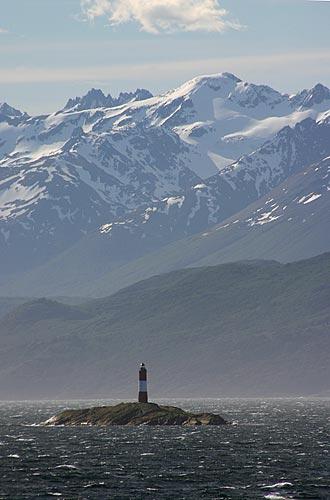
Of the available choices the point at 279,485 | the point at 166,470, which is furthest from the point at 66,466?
the point at 279,485

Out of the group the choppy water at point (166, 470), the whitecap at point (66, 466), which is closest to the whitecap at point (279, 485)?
the choppy water at point (166, 470)

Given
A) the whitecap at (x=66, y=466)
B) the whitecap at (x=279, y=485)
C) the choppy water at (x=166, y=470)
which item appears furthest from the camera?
the whitecap at (x=66, y=466)

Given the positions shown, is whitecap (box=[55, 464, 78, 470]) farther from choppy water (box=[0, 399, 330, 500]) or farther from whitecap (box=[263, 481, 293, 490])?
whitecap (box=[263, 481, 293, 490])

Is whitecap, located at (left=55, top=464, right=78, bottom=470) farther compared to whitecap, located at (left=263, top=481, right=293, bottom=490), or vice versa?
whitecap, located at (left=55, top=464, right=78, bottom=470)

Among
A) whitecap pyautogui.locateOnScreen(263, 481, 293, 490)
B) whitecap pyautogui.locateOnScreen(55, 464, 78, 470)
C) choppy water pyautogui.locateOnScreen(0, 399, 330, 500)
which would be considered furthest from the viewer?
whitecap pyautogui.locateOnScreen(55, 464, 78, 470)

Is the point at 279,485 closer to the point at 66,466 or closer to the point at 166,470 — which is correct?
the point at 166,470

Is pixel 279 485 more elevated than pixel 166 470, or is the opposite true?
pixel 166 470

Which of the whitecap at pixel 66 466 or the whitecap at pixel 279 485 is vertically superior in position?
the whitecap at pixel 66 466

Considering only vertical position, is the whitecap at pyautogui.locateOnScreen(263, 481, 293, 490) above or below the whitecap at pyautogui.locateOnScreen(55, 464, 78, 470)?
below

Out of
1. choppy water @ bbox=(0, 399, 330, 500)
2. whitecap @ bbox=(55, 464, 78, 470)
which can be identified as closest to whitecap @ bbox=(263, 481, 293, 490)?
choppy water @ bbox=(0, 399, 330, 500)

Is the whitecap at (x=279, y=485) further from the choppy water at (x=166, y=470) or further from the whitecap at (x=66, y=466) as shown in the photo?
the whitecap at (x=66, y=466)

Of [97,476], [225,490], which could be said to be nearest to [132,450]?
[97,476]

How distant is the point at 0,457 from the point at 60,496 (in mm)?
46074

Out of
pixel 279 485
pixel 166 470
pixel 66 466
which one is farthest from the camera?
pixel 66 466
